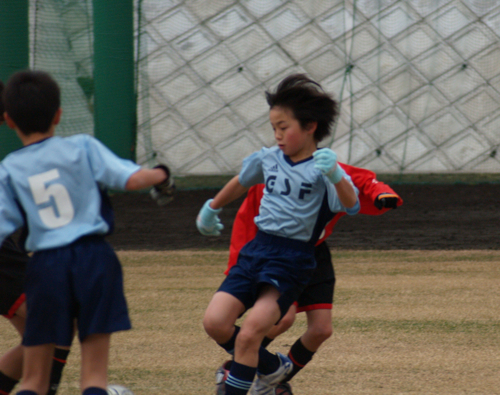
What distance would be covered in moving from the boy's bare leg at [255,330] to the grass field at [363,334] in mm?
438

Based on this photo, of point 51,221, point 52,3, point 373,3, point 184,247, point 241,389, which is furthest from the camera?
point 373,3

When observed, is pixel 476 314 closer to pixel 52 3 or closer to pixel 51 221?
pixel 51 221

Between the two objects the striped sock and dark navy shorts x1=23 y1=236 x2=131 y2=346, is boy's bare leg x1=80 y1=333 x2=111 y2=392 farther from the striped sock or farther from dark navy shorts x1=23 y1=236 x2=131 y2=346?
the striped sock

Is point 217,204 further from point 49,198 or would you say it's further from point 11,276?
point 49,198

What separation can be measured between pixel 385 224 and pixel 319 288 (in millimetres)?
4801

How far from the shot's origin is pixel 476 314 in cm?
394

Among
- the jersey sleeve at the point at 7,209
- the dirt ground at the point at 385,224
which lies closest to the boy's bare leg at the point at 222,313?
the jersey sleeve at the point at 7,209

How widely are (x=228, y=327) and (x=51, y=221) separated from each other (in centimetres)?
88

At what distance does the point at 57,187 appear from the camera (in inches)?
76.7

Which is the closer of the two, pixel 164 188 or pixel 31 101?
pixel 31 101

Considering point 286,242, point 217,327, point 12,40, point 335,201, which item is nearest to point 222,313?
point 217,327

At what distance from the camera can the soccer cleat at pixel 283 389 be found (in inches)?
109

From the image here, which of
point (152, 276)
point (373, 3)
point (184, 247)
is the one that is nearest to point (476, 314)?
point (152, 276)

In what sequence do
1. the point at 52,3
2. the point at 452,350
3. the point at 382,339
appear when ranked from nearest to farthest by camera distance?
1. the point at 452,350
2. the point at 382,339
3. the point at 52,3
